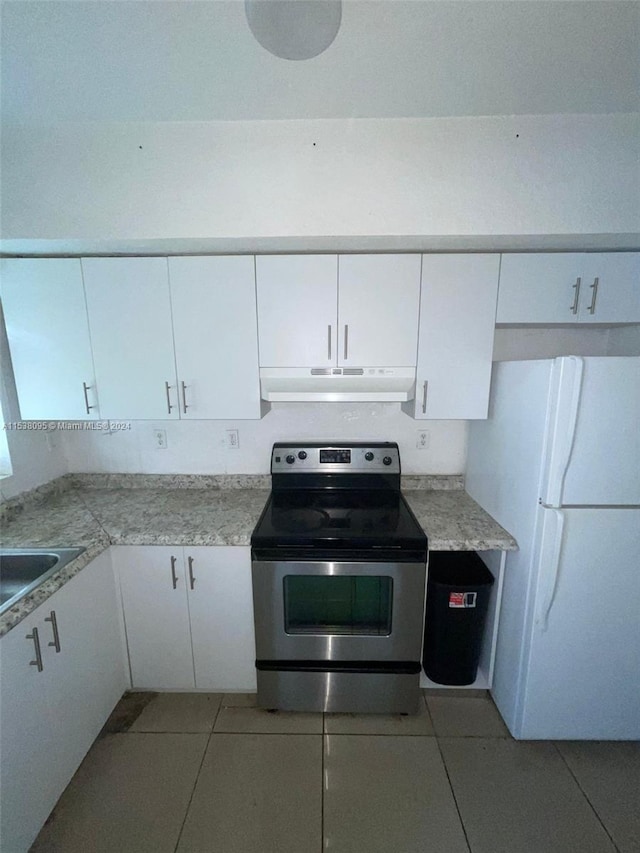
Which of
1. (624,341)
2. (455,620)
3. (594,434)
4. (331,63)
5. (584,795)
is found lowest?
(584,795)

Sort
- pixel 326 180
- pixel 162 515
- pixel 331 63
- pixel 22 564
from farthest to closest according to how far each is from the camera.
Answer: pixel 162 515 < pixel 22 564 < pixel 326 180 < pixel 331 63

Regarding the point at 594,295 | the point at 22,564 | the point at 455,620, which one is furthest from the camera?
the point at 455,620

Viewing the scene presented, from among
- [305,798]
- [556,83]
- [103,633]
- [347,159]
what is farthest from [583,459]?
[103,633]

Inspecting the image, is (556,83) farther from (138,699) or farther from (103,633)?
(138,699)

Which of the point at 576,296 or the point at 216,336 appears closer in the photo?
the point at 576,296

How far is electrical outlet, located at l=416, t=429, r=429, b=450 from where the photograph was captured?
2.08 m

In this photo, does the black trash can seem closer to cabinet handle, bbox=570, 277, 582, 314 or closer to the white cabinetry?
the white cabinetry

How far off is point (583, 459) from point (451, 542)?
2.05 feet

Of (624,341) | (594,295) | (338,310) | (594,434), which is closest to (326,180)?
(338,310)

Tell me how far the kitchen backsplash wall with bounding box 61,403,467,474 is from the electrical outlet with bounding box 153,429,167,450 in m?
0.01

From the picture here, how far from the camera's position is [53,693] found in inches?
48.3

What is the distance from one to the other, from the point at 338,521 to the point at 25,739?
4.44 feet

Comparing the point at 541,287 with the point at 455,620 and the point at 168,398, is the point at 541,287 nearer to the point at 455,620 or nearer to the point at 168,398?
the point at 455,620

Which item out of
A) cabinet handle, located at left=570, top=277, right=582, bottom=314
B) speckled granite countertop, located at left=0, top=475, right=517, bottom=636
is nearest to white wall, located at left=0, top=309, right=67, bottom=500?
speckled granite countertop, located at left=0, top=475, right=517, bottom=636
